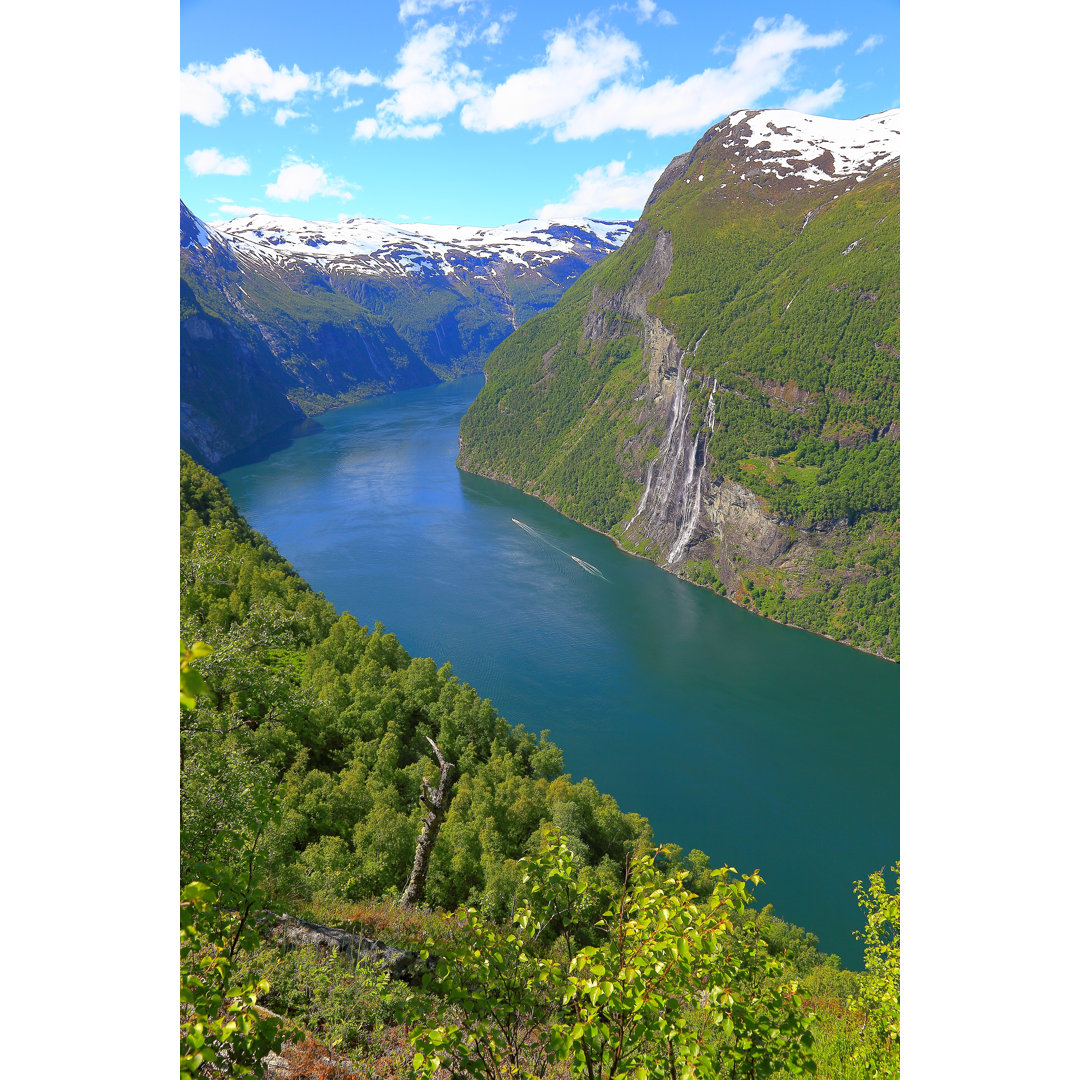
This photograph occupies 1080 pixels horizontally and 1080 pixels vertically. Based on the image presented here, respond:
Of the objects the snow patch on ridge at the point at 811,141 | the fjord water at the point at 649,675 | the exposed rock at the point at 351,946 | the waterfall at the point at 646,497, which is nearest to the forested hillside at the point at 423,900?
the exposed rock at the point at 351,946

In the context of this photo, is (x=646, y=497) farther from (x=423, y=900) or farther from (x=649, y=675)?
(x=423, y=900)

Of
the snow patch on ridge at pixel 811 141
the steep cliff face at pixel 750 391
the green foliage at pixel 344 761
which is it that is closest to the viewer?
the green foliage at pixel 344 761

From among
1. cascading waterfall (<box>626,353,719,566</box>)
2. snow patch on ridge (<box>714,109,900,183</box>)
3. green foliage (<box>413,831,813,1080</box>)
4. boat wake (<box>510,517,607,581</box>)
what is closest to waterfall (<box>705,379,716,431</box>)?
cascading waterfall (<box>626,353,719,566</box>)

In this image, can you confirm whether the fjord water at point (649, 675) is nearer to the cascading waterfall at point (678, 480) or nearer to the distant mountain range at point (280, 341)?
the cascading waterfall at point (678, 480)

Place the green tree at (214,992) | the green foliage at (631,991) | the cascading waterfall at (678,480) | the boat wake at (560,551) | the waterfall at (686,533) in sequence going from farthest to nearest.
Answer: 1. the cascading waterfall at (678,480)
2. the waterfall at (686,533)
3. the boat wake at (560,551)
4. the green foliage at (631,991)
5. the green tree at (214,992)

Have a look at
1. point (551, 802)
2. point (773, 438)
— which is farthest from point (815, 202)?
point (551, 802)

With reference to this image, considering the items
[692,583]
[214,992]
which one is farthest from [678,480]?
[214,992]
